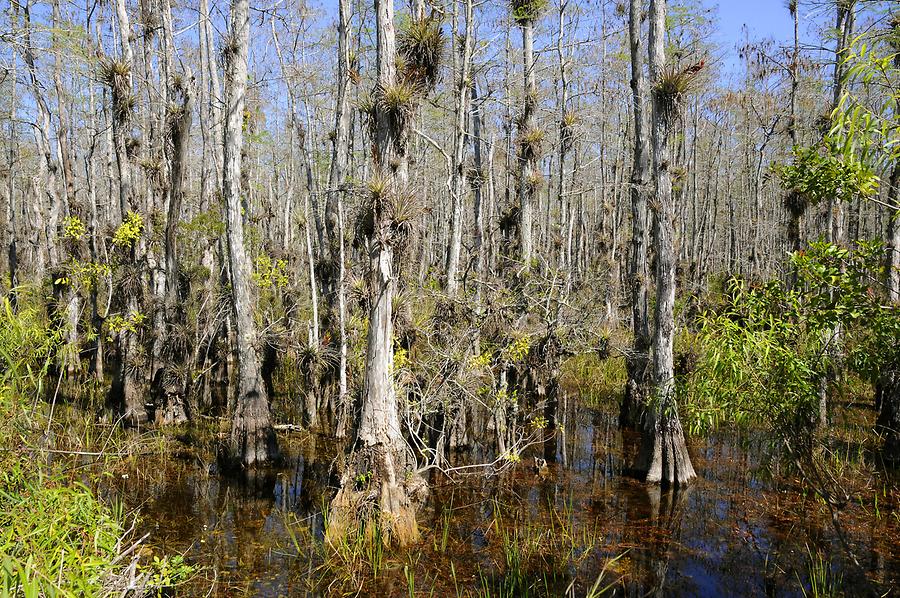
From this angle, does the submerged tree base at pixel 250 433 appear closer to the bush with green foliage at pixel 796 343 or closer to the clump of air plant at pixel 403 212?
the clump of air plant at pixel 403 212

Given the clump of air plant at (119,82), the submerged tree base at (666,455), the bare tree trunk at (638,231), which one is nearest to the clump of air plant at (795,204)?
the bare tree trunk at (638,231)

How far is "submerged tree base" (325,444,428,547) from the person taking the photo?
6148mm

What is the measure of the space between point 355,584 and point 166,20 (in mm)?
11850

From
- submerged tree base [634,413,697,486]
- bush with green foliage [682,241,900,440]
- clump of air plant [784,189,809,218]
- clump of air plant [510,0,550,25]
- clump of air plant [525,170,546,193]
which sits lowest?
submerged tree base [634,413,697,486]

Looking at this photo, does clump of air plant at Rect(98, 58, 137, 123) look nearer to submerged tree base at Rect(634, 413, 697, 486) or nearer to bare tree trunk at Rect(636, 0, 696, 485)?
bare tree trunk at Rect(636, 0, 696, 485)

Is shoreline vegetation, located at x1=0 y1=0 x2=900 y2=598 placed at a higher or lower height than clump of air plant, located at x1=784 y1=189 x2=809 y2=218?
lower

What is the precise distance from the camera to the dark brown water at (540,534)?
5.79 m

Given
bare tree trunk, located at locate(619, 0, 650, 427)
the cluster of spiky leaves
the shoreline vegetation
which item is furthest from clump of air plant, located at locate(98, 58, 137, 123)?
bare tree trunk, located at locate(619, 0, 650, 427)

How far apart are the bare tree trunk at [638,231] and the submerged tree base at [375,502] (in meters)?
5.89

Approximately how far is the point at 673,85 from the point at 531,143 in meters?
3.55

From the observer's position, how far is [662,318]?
8.73m

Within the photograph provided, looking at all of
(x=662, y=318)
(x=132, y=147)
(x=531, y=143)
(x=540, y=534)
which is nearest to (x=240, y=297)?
(x=132, y=147)

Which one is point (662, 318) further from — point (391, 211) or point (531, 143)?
point (391, 211)

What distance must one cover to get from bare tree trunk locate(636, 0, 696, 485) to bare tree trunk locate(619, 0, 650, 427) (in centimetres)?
121
